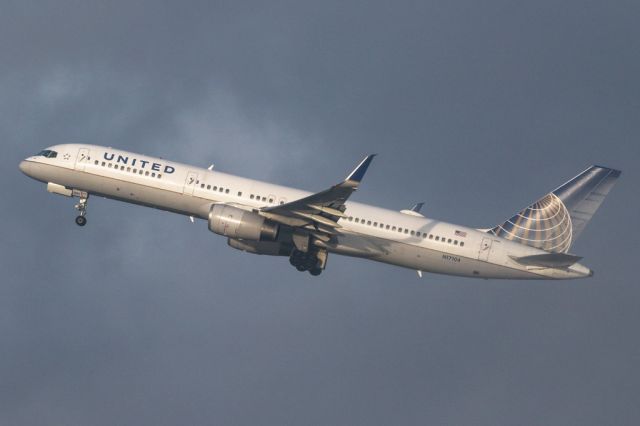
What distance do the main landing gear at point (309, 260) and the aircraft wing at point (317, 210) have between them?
1.95 metres

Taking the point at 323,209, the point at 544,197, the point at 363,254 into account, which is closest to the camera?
the point at 323,209

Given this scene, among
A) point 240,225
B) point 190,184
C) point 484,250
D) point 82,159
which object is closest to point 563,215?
point 484,250

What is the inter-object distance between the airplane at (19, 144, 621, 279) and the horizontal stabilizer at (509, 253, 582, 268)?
0.06m

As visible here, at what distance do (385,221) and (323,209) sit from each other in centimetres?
561

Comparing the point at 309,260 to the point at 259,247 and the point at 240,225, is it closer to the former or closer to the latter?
the point at 259,247

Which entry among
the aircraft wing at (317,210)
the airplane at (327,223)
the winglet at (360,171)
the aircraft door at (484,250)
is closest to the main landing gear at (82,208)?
the airplane at (327,223)

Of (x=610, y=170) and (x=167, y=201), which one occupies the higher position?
(x=610, y=170)

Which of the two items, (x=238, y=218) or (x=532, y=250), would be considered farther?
(x=532, y=250)

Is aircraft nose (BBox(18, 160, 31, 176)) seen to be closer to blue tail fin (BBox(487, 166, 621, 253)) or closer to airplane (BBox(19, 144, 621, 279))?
airplane (BBox(19, 144, 621, 279))

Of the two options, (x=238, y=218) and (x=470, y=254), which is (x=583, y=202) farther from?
(x=238, y=218)

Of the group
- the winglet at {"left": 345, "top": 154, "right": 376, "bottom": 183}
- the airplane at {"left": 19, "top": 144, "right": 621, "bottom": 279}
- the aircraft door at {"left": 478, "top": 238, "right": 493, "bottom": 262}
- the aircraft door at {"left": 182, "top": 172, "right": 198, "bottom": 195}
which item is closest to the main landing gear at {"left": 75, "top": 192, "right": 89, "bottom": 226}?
the airplane at {"left": 19, "top": 144, "right": 621, "bottom": 279}

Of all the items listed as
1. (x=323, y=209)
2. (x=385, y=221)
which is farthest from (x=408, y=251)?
(x=323, y=209)

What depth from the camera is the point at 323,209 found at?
2229 inches

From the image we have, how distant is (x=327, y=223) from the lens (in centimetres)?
5775
